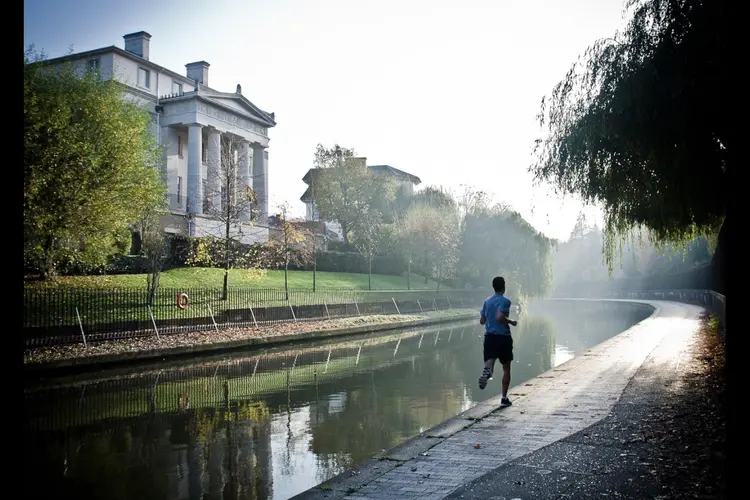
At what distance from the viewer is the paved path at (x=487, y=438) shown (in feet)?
19.3

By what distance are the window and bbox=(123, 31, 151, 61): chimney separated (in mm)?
1115

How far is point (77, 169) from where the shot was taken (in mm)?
22266

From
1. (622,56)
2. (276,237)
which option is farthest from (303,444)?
(276,237)

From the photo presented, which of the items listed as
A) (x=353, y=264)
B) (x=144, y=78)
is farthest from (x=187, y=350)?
(x=144, y=78)

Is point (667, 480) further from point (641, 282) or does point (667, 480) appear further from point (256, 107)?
point (641, 282)

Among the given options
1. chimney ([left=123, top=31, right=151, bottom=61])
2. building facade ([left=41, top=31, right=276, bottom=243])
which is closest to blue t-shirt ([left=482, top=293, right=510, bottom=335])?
building facade ([left=41, top=31, right=276, bottom=243])

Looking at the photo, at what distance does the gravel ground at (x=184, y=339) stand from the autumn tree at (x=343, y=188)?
24725 millimetres

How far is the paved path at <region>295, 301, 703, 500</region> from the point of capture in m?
5.88

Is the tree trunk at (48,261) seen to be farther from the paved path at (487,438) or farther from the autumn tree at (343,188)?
the autumn tree at (343,188)

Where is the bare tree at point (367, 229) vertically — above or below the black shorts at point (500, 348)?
above

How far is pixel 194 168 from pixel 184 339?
2768 centimetres

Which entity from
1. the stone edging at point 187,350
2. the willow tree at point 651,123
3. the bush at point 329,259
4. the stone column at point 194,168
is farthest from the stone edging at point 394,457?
the stone column at point 194,168

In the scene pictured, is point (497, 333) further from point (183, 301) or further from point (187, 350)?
point (183, 301)

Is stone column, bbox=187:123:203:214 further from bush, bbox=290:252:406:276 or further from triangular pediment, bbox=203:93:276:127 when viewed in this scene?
bush, bbox=290:252:406:276
